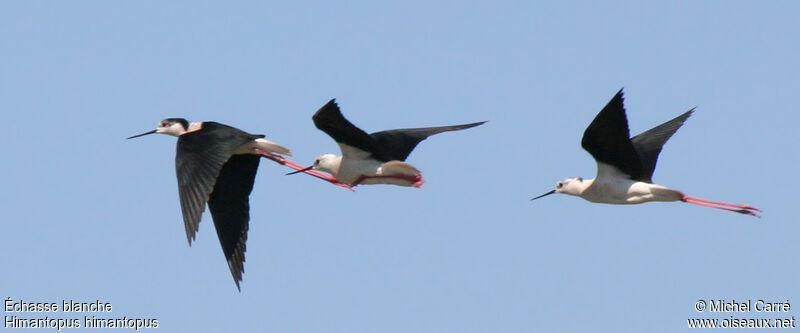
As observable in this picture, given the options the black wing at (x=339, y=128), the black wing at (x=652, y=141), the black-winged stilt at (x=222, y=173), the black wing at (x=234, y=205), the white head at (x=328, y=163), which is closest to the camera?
the black wing at (x=339, y=128)

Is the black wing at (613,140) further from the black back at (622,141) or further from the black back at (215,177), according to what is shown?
the black back at (215,177)

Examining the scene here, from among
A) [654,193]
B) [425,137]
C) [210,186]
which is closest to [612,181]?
[654,193]

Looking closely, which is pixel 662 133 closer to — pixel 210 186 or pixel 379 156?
pixel 379 156

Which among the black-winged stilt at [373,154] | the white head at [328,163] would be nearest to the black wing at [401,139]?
the black-winged stilt at [373,154]

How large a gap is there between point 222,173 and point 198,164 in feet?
4.75

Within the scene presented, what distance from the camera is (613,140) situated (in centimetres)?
1184

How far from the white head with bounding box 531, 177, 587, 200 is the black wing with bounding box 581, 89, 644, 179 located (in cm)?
53

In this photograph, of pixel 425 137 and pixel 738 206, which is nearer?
pixel 738 206

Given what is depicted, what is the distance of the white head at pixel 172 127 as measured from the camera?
15.1 m

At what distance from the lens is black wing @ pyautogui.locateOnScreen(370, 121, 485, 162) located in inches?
516

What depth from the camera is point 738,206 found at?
39.7ft

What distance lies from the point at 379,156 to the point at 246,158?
64.8 inches

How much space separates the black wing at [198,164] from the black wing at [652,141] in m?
3.50

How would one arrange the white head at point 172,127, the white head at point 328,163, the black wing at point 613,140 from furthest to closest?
1. the white head at point 172,127
2. the white head at point 328,163
3. the black wing at point 613,140
